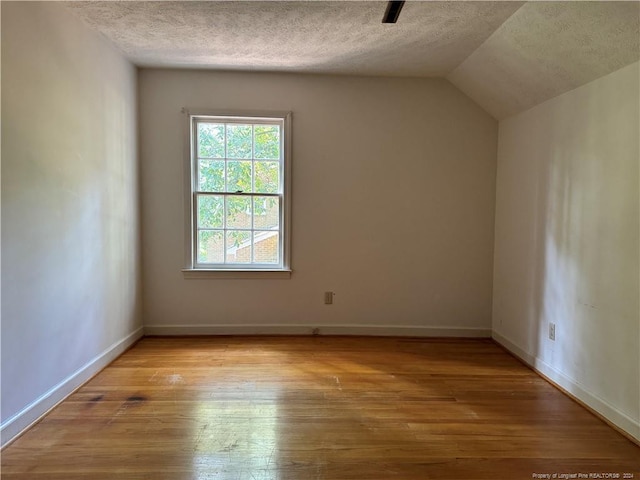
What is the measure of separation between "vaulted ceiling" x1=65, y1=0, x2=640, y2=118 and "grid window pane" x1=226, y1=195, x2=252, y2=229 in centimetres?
120

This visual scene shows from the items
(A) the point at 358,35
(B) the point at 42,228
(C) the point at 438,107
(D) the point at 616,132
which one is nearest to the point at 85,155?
(B) the point at 42,228

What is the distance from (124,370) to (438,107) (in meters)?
3.55

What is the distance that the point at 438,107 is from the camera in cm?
347

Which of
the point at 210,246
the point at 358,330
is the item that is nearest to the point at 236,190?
the point at 210,246

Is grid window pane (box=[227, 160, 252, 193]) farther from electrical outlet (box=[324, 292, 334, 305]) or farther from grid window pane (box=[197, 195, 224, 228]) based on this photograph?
electrical outlet (box=[324, 292, 334, 305])

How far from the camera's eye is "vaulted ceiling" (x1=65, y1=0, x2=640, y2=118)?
2.09m

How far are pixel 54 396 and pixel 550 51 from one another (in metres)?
3.81

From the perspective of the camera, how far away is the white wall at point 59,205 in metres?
1.87

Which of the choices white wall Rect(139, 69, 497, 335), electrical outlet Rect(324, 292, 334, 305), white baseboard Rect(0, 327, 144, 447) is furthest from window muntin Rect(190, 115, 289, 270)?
white baseboard Rect(0, 327, 144, 447)

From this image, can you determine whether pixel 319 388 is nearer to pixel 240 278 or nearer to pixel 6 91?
pixel 240 278

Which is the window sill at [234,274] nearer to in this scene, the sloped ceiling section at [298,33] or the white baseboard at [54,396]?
the white baseboard at [54,396]

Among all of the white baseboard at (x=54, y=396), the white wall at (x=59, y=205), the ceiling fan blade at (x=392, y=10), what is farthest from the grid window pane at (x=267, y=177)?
the white baseboard at (x=54, y=396)

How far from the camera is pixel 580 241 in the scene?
2434 mm

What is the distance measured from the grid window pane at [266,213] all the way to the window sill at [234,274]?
44 cm
